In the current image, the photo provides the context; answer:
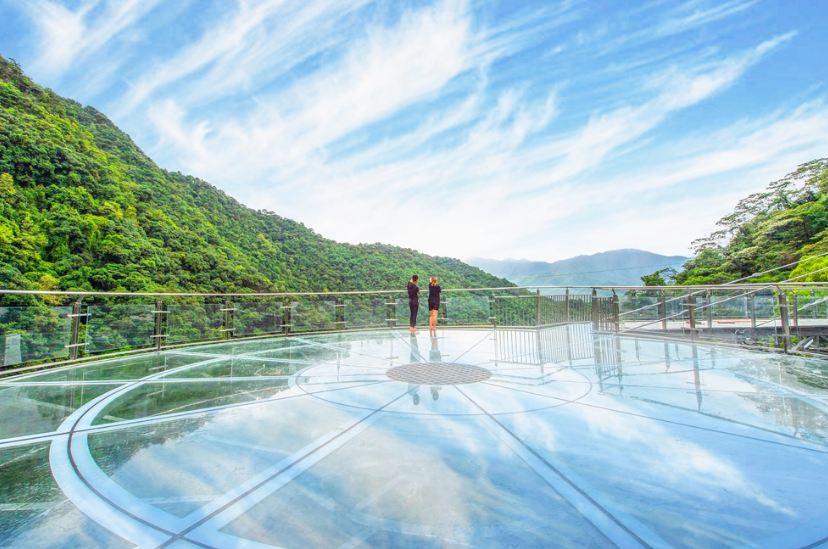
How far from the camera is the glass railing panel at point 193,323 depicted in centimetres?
816

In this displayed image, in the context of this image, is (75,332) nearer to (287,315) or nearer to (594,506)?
(287,315)

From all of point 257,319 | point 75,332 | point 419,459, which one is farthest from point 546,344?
point 75,332

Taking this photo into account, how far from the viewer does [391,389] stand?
4586mm

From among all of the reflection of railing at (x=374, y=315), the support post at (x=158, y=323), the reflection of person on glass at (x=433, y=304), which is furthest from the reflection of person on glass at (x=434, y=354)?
the support post at (x=158, y=323)

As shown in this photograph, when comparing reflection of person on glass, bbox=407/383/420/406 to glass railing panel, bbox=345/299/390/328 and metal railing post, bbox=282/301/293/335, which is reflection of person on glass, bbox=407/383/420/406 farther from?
glass railing panel, bbox=345/299/390/328

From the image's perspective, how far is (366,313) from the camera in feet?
37.3

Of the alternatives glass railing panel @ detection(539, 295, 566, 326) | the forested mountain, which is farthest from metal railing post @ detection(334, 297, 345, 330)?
the forested mountain

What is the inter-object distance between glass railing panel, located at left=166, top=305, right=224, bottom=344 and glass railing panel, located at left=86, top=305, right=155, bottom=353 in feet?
1.30

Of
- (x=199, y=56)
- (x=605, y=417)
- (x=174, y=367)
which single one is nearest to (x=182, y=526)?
(x=605, y=417)

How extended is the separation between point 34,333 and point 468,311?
9.35 meters

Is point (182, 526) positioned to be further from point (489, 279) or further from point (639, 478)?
point (489, 279)

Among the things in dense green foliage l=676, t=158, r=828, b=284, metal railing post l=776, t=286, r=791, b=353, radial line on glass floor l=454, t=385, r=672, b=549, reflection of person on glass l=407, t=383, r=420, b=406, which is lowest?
radial line on glass floor l=454, t=385, r=672, b=549

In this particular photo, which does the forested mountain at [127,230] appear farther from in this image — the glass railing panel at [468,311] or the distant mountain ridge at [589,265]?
the distant mountain ridge at [589,265]

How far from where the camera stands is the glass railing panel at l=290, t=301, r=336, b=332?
1030 centimetres
